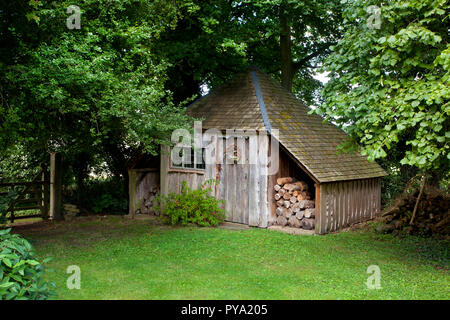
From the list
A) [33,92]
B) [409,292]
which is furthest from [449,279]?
[33,92]

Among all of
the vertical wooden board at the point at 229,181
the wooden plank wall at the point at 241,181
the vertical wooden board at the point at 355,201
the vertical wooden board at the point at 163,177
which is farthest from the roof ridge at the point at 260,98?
the vertical wooden board at the point at 163,177

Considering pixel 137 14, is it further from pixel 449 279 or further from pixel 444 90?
pixel 449 279

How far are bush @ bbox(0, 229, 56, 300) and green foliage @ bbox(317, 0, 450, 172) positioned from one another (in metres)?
5.20

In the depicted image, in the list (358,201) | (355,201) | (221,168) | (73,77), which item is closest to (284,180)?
(221,168)

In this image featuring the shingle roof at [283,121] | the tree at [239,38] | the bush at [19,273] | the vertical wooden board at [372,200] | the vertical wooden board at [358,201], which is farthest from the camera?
the vertical wooden board at [372,200]

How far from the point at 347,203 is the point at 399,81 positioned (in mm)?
4858

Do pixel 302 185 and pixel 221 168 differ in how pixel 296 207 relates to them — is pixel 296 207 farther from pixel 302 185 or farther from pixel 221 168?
pixel 221 168

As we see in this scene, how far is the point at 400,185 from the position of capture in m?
13.5

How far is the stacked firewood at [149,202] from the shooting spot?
43.5ft

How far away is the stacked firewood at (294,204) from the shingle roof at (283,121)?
0.84 m

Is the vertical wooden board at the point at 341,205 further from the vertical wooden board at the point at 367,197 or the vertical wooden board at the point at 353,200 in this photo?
the vertical wooden board at the point at 367,197

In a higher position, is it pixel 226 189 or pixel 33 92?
pixel 33 92

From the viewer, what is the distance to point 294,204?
10789 mm

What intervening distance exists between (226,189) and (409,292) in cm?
603
